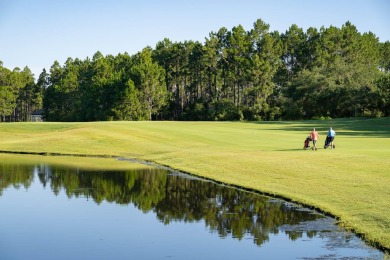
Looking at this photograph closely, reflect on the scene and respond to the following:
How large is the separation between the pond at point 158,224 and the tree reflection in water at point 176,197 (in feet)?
0.14

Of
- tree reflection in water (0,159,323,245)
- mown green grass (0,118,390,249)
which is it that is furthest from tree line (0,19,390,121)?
tree reflection in water (0,159,323,245)

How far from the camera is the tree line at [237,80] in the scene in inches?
4429

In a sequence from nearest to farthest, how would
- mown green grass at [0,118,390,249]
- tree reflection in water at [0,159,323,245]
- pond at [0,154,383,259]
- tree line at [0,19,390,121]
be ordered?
pond at [0,154,383,259] → tree reflection in water at [0,159,323,245] → mown green grass at [0,118,390,249] → tree line at [0,19,390,121]

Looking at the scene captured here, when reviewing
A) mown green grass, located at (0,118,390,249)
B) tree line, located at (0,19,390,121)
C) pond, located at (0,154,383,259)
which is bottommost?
pond, located at (0,154,383,259)

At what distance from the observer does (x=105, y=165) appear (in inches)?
1630

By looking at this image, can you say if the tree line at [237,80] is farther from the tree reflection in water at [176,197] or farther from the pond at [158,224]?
the pond at [158,224]

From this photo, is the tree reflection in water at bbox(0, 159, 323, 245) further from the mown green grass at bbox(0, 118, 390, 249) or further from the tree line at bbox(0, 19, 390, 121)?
the tree line at bbox(0, 19, 390, 121)

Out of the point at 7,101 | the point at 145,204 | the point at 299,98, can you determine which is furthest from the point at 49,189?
the point at 7,101

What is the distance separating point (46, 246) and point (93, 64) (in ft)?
443

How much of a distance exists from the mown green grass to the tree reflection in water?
1.57m

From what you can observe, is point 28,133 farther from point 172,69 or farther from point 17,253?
point 172,69

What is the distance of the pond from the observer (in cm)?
1669

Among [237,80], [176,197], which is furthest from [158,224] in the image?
[237,80]

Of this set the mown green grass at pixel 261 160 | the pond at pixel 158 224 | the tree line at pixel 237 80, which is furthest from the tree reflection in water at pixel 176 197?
the tree line at pixel 237 80
